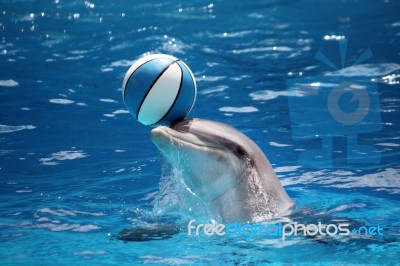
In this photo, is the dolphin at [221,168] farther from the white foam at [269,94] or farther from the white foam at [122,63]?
the white foam at [122,63]

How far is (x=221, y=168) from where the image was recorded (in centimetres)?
526

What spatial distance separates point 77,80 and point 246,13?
3.79 m

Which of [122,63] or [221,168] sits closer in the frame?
[221,168]

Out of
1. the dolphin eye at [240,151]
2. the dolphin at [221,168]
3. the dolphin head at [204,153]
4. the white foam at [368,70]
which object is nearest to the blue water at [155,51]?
the white foam at [368,70]

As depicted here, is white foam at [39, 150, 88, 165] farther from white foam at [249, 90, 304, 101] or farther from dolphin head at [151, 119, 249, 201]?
dolphin head at [151, 119, 249, 201]

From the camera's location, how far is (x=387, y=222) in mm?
7426

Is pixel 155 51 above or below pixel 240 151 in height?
above

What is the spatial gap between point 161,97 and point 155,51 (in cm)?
491

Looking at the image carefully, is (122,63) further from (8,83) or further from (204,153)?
(204,153)

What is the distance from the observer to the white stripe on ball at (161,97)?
5.32 metres

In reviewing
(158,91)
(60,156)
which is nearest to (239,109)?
(60,156)

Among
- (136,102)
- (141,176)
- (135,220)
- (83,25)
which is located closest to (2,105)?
(83,25)

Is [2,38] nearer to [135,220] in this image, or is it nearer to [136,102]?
[135,220]

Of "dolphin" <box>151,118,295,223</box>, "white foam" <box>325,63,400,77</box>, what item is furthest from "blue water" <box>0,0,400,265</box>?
"dolphin" <box>151,118,295,223</box>
